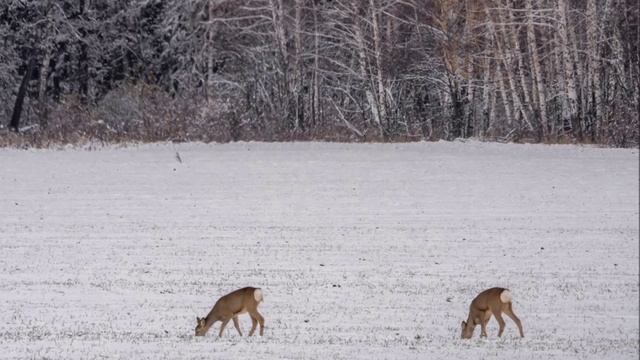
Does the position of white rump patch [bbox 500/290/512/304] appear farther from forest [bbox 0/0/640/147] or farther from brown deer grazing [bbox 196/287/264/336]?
forest [bbox 0/0/640/147]

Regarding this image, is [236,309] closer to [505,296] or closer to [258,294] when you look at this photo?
[258,294]

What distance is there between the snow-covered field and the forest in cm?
315

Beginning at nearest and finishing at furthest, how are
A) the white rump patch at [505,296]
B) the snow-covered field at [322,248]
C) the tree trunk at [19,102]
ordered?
the white rump patch at [505,296]
the snow-covered field at [322,248]
the tree trunk at [19,102]

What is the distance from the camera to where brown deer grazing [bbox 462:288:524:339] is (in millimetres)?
11992

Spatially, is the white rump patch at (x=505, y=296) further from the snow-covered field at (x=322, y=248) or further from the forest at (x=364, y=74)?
the forest at (x=364, y=74)

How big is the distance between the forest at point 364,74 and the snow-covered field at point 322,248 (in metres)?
3.15

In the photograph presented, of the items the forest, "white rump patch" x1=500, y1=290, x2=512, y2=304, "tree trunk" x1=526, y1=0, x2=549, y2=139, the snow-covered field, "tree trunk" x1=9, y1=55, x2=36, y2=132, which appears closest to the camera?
"white rump patch" x1=500, y1=290, x2=512, y2=304

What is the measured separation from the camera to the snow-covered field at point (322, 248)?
41.9 ft

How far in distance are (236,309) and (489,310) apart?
8.38ft

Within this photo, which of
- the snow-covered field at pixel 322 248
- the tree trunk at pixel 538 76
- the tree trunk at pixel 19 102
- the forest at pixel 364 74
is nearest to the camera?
the snow-covered field at pixel 322 248

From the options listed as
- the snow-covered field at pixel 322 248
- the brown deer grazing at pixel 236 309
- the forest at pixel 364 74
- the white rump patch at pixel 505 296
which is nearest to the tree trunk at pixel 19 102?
the forest at pixel 364 74

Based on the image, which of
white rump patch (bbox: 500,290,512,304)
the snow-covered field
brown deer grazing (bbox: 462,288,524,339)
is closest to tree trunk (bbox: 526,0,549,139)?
the snow-covered field

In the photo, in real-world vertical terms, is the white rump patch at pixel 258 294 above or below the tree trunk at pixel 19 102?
below

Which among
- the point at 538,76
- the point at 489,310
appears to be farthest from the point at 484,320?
the point at 538,76
